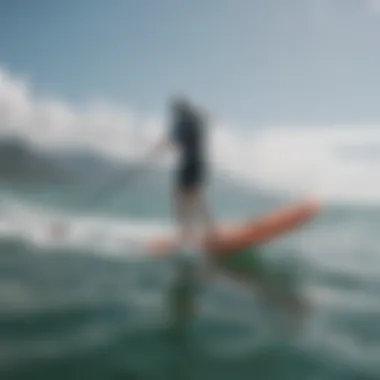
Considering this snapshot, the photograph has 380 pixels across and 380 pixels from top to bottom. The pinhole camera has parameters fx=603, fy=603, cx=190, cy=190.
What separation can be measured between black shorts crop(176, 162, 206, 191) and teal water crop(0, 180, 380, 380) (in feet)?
0.77

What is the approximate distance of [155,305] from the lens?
141 inches

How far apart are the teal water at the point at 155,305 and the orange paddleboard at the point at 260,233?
13 cm

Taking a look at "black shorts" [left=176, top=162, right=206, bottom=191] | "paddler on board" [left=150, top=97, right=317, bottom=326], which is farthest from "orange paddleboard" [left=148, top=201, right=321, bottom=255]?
"black shorts" [left=176, top=162, right=206, bottom=191]

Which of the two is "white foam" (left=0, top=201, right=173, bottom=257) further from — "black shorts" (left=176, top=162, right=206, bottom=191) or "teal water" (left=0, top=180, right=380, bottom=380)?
"black shorts" (left=176, top=162, right=206, bottom=191)

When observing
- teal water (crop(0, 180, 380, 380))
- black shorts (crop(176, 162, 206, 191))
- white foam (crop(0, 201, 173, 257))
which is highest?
black shorts (crop(176, 162, 206, 191))

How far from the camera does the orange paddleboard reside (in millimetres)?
4113

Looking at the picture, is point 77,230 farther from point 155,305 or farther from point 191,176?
point 155,305

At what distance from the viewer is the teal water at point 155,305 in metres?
3.06

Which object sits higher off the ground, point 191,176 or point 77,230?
point 191,176

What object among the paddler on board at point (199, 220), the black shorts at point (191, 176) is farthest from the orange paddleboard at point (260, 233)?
the black shorts at point (191, 176)

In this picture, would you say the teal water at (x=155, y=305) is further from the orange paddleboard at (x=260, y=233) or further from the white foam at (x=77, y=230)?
the orange paddleboard at (x=260, y=233)

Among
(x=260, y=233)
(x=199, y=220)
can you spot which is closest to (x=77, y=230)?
(x=199, y=220)

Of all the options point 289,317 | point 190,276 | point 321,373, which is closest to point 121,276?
point 190,276

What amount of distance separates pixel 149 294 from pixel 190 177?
871mm
